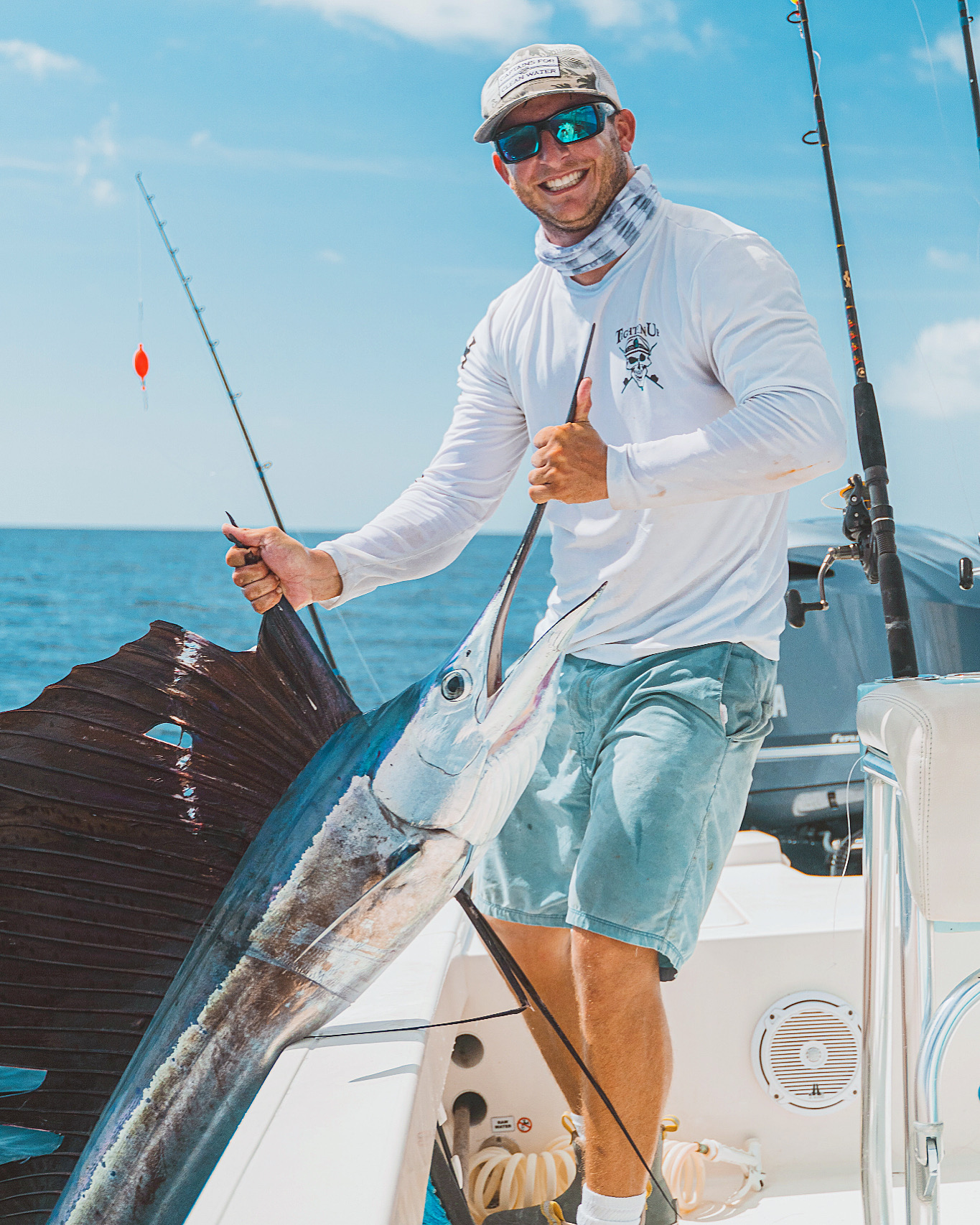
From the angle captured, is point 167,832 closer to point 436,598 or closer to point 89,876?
point 89,876

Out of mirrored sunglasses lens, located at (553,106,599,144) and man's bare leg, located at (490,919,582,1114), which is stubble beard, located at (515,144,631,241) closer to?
mirrored sunglasses lens, located at (553,106,599,144)

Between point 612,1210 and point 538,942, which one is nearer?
point 612,1210

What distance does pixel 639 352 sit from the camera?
1766 mm

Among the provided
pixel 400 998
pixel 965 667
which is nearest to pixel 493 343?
pixel 400 998

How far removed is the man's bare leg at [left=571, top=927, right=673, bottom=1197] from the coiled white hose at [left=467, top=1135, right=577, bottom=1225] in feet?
1.32

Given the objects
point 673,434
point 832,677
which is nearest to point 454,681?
point 673,434

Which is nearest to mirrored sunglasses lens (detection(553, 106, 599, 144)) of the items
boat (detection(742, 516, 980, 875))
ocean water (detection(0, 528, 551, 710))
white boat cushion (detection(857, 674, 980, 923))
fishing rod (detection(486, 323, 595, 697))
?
fishing rod (detection(486, 323, 595, 697))

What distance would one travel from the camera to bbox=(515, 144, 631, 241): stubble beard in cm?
182

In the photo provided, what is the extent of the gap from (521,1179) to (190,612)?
92.0ft

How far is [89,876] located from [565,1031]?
0.79m

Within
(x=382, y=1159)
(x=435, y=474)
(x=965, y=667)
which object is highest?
(x=965, y=667)

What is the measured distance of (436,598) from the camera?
115 feet

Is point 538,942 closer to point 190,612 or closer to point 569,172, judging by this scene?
point 569,172

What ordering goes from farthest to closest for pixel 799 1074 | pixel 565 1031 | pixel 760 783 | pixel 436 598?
pixel 436 598 → pixel 760 783 → pixel 799 1074 → pixel 565 1031
